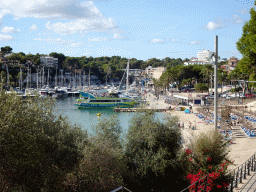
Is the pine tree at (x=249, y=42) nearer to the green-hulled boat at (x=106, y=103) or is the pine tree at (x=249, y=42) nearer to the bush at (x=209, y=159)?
the bush at (x=209, y=159)

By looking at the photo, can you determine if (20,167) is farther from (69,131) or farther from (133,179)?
(133,179)

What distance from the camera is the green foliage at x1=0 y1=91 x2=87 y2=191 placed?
803 centimetres

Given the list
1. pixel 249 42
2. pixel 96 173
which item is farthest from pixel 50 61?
pixel 96 173

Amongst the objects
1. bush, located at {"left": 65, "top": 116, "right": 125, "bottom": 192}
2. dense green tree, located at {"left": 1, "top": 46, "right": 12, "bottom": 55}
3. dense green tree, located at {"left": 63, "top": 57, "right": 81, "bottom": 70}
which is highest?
dense green tree, located at {"left": 1, "top": 46, "right": 12, "bottom": 55}

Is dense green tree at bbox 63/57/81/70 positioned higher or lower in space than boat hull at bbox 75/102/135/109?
higher

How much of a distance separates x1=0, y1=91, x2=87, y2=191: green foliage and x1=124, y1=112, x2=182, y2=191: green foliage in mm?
2437

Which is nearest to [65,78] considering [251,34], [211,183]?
[251,34]

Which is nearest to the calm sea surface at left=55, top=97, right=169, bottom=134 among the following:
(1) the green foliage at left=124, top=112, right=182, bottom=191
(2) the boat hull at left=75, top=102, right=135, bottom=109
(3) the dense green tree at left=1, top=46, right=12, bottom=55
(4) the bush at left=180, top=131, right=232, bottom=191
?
(2) the boat hull at left=75, top=102, right=135, bottom=109

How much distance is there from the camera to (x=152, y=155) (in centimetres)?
1211

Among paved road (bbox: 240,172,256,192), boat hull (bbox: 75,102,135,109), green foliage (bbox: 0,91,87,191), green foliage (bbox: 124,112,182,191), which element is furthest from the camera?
boat hull (bbox: 75,102,135,109)

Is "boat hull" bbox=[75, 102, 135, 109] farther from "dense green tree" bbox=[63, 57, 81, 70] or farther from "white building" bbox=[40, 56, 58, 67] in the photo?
"white building" bbox=[40, 56, 58, 67]

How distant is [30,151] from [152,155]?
17.6 ft

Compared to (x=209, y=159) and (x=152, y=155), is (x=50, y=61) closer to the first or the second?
(x=152, y=155)

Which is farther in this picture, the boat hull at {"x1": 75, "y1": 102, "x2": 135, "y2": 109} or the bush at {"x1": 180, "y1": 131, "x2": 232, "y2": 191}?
the boat hull at {"x1": 75, "y1": 102, "x2": 135, "y2": 109}
